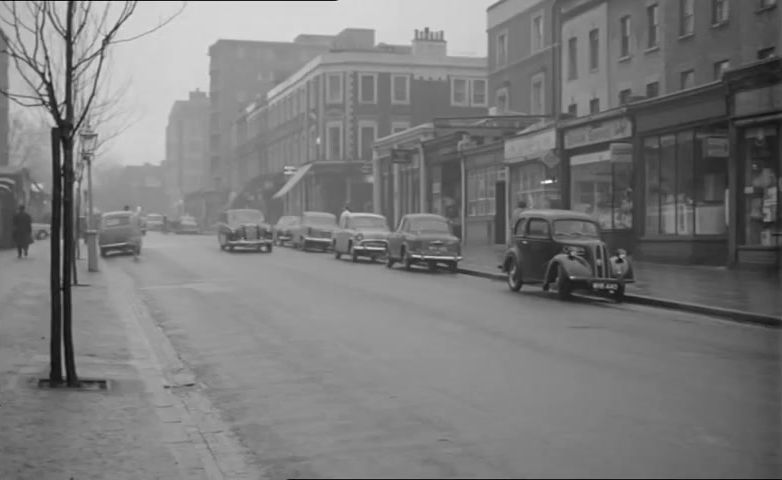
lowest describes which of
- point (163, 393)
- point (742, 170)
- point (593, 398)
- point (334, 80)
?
point (163, 393)

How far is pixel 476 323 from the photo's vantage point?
14797mm

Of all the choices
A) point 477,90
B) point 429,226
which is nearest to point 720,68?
point 429,226

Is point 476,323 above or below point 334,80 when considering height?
below

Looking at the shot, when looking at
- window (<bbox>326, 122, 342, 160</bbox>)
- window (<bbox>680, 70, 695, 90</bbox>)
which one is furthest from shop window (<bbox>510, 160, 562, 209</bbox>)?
window (<bbox>326, 122, 342, 160</bbox>)

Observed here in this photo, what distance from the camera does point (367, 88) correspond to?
6200cm

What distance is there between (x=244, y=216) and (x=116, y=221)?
5785 mm

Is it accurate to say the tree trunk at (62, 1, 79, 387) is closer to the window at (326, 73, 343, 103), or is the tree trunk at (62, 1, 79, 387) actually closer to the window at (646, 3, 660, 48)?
the window at (646, 3, 660, 48)

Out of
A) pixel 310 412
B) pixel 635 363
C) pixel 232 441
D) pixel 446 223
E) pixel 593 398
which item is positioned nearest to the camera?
pixel 593 398

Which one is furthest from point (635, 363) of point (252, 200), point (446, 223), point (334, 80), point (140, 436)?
point (334, 80)

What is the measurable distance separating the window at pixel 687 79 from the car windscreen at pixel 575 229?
445 cm

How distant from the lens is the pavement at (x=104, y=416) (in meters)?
6.98

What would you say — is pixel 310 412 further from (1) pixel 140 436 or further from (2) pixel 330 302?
(2) pixel 330 302

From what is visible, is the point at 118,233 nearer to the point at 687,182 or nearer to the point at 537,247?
the point at 537,247

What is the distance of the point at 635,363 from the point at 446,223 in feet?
70.6
